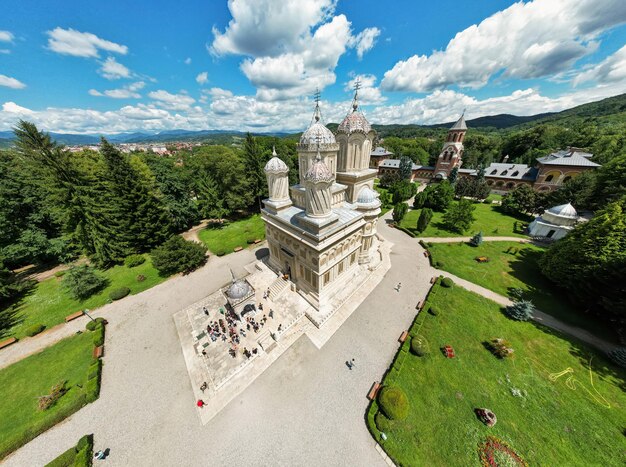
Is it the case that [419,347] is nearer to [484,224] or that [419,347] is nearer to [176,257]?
[176,257]

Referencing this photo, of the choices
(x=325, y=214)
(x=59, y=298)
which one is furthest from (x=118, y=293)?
(x=325, y=214)

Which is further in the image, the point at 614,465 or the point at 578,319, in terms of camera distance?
the point at 578,319

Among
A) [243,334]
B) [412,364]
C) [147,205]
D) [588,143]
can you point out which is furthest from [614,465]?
[588,143]

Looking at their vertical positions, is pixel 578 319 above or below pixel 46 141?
below

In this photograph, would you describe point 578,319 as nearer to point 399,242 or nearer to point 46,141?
point 399,242

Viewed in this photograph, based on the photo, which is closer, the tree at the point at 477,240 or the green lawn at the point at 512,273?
the green lawn at the point at 512,273

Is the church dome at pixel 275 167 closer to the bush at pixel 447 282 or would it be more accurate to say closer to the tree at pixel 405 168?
the bush at pixel 447 282

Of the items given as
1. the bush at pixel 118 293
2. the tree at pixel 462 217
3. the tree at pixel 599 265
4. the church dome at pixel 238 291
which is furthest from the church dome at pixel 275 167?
the tree at pixel 462 217
